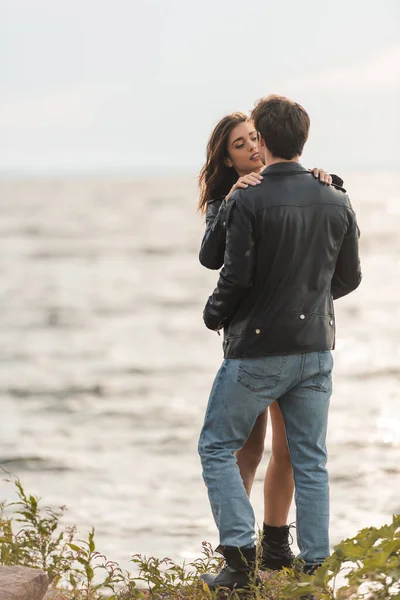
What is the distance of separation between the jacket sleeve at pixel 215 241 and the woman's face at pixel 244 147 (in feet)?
1.15

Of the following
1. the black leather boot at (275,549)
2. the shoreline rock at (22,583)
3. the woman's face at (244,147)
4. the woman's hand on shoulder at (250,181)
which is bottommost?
the black leather boot at (275,549)

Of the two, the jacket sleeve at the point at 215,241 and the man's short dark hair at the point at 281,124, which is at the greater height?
the man's short dark hair at the point at 281,124

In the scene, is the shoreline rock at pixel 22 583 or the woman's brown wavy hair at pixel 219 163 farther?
the woman's brown wavy hair at pixel 219 163

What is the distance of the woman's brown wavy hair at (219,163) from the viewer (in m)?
4.71

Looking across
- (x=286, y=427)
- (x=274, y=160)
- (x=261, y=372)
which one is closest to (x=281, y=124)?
(x=274, y=160)

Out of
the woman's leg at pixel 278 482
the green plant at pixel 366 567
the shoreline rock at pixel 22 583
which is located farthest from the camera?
the woman's leg at pixel 278 482

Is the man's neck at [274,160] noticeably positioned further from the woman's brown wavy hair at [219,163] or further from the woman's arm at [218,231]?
the woman's brown wavy hair at [219,163]

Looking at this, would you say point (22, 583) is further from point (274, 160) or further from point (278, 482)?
point (274, 160)

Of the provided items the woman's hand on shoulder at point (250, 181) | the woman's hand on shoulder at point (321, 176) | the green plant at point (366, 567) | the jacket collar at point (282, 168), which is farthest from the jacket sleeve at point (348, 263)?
the green plant at point (366, 567)

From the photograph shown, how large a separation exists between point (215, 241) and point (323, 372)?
0.69m

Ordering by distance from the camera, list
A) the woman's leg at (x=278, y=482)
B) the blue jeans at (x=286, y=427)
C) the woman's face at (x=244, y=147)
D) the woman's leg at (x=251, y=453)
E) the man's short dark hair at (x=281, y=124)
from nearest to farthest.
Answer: the man's short dark hair at (x=281, y=124) → the blue jeans at (x=286, y=427) → the woman's leg at (x=278, y=482) → the woman's face at (x=244, y=147) → the woman's leg at (x=251, y=453)

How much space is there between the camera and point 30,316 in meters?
21.1

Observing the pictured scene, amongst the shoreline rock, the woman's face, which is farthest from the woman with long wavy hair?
the shoreline rock

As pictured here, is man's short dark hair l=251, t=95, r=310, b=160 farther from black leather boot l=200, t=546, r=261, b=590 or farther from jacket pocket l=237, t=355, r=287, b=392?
black leather boot l=200, t=546, r=261, b=590
